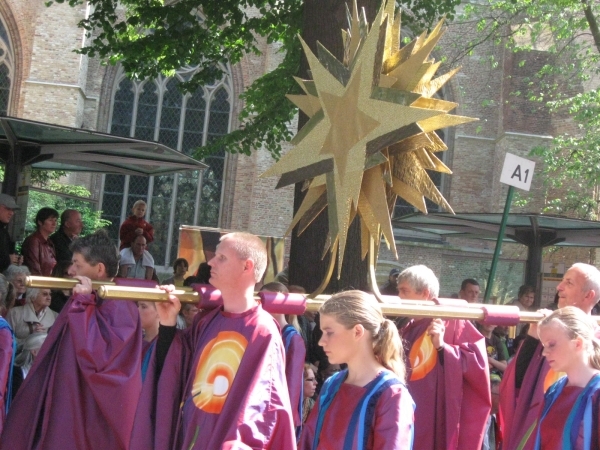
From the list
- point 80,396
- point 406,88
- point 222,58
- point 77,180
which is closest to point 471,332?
point 406,88

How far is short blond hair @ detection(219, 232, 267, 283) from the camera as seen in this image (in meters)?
4.36

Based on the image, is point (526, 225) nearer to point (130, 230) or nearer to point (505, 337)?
point (505, 337)

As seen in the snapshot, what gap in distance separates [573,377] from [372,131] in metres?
1.60

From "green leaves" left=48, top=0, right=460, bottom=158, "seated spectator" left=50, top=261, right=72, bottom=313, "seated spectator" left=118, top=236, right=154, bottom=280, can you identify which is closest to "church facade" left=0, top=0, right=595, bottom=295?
"green leaves" left=48, top=0, right=460, bottom=158

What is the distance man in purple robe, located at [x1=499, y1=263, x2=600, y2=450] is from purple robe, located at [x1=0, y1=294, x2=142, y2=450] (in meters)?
2.25

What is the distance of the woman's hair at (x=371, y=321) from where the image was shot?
3863 millimetres

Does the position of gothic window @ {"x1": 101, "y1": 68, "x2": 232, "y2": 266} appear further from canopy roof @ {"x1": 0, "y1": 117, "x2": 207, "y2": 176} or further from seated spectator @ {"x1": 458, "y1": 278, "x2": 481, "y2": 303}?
seated spectator @ {"x1": 458, "y1": 278, "x2": 481, "y2": 303}

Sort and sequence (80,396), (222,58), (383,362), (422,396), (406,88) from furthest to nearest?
(222,58) → (422,396) → (80,396) → (406,88) → (383,362)

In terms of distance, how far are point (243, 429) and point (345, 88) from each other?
5.76ft

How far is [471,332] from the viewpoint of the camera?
5801 mm

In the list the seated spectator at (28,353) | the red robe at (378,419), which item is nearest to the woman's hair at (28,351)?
the seated spectator at (28,353)

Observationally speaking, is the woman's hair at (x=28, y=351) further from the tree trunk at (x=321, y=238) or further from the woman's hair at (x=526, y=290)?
the woman's hair at (x=526, y=290)

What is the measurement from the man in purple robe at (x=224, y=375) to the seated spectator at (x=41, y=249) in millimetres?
5540

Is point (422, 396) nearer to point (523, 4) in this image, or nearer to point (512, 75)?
point (523, 4)
